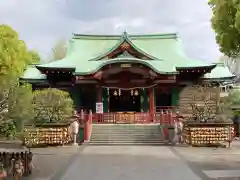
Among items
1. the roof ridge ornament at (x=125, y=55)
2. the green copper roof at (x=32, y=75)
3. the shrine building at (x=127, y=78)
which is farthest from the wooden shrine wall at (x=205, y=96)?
the green copper roof at (x=32, y=75)

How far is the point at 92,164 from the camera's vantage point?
1614cm

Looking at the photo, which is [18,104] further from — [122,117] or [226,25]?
[122,117]

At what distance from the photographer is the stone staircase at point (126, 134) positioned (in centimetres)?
2394

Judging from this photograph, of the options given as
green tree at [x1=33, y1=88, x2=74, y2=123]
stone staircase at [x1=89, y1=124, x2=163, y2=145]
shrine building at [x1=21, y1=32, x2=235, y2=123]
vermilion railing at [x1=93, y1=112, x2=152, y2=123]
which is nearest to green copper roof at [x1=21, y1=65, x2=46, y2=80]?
shrine building at [x1=21, y1=32, x2=235, y2=123]

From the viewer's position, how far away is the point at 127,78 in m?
30.7

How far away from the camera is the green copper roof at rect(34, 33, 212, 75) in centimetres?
3047

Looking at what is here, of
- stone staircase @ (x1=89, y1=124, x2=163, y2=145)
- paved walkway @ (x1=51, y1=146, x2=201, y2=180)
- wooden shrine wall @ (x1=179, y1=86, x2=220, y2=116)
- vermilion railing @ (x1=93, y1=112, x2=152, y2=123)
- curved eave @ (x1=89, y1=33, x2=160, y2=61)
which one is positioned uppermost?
curved eave @ (x1=89, y1=33, x2=160, y2=61)

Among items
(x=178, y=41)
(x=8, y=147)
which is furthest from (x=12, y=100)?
(x=178, y=41)

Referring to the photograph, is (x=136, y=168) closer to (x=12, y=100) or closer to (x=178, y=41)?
(x=12, y=100)

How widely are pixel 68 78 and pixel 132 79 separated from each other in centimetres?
545

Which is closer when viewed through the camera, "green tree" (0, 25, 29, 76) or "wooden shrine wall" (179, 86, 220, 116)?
"wooden shrine wall" (179, 86, 220, 116)

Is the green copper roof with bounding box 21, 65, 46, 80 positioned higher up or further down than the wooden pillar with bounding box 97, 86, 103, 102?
higher up

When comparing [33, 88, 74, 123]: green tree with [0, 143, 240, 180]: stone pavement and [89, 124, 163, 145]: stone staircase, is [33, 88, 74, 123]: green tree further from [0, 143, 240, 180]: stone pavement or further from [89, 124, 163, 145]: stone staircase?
[89, 124, 163, 145]: stone staircase

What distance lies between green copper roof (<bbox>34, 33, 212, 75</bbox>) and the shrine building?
0.08 metres
